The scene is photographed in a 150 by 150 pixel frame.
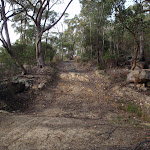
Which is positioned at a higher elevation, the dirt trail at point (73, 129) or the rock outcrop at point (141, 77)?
the rock outcrop at point (141, 77)

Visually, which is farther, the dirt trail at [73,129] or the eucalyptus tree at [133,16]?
the eucalyptus tree at [133,16]

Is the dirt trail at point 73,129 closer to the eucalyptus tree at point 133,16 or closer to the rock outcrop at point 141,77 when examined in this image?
the rock outcrop at point 141,77

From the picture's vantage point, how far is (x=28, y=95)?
25.4 ft

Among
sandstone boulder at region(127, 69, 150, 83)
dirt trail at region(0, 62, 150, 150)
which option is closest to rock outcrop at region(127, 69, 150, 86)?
sandstone boulder at region(127, 69, 150, 83)

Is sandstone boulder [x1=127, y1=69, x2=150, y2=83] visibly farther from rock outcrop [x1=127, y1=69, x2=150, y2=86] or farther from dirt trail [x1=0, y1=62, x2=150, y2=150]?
dirt trail [x1=0, y1=62, x2=150, y2=150]

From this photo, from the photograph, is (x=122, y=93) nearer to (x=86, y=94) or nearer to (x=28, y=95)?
(x=86, y=94)

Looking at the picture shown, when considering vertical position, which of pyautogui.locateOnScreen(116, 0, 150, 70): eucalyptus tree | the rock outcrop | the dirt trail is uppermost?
pyautogui.locateOnScreen(116, 0, 150, 70): eucalyptus tree

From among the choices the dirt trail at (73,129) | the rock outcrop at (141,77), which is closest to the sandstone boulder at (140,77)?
the rock outcrop at (141,77)

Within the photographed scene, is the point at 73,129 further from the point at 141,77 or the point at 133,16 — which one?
the point at 133,16

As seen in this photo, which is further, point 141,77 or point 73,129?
point 141,77

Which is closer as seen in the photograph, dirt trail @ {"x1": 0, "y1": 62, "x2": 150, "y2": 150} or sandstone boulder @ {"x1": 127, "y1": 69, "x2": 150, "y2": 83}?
dirt trail @ {"x1": 0, "y1": 62, "x2": 150, "y2": 150}

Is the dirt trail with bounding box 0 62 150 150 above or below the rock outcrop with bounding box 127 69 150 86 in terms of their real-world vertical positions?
below

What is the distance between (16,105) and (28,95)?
1.04m

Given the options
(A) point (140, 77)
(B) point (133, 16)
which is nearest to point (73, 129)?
(A) point (140, 77)
